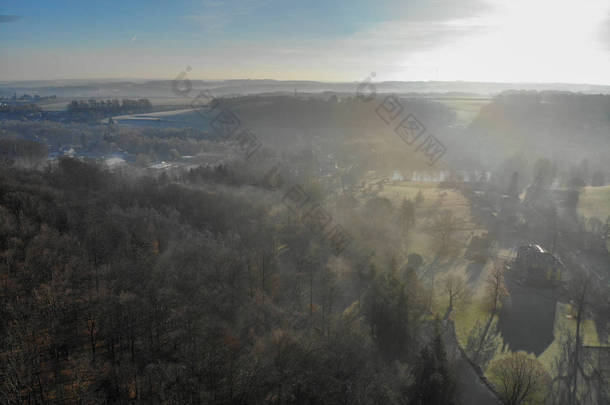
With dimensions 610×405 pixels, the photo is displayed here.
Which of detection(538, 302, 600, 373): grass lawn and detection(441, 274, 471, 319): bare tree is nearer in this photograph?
detection(538, 302, 600, 373): grass lawn

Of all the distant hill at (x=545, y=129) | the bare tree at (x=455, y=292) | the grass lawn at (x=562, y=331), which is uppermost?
the distant hill at (x=545, y=129)

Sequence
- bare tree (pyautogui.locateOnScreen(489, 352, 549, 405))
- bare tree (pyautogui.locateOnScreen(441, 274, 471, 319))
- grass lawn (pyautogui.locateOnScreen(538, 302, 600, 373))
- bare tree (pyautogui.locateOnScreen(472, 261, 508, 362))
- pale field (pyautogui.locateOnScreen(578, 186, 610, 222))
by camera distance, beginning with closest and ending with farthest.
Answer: bare tree (pyautogui.locateOnScreen(489, 352, 549, 405)) < grass lawn (pyautogui.locateOnScreen(538, 302, 600, 373)) < bare tree (pyautogui.locateOnScreen(472, 261, 508, 362)) < bare tree (pyautogui.locateOnScreen(441, 274, 471, 319)) < pale field (pyautogui.locateOnScreen(578, 186, 610, 222))

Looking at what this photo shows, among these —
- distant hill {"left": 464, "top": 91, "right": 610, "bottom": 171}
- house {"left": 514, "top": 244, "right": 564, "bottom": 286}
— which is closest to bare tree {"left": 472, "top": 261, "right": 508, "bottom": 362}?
house {"left": 514, "top": 244, "right": 564, "bottom": 286}

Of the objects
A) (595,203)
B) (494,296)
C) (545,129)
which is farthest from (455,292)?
(545,129)

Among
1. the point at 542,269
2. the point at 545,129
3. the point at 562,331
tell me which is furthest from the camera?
the point at 545,129

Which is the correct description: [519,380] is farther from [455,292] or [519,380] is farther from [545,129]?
[545,129]

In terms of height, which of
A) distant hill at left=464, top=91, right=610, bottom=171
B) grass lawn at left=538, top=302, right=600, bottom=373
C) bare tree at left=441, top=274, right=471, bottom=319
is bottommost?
grass lawn at left=538, top=302, right=600, bottom=373

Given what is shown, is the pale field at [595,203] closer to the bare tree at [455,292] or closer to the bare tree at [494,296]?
the bare tree at [494,296]

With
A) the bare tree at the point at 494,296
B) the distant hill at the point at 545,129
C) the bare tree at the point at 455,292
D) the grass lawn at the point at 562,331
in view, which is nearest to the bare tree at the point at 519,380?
the grass lawn at the point at 562,331

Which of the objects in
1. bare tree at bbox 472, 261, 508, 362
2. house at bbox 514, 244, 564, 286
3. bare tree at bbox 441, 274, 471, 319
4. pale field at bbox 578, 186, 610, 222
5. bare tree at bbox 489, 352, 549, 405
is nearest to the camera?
bare tree at bbox 489, 352, 549, 405

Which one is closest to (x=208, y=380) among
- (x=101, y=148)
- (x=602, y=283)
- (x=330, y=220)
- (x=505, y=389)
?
(x=505, y=389)

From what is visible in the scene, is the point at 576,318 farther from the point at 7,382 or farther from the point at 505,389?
the point at 7,382

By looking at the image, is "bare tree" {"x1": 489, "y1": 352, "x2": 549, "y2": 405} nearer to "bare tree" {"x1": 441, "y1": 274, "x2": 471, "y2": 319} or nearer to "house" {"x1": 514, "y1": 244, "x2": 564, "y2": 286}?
"bare tree" {"x1": 441, "y1": 274, "x2": 471, "y2": 319}
